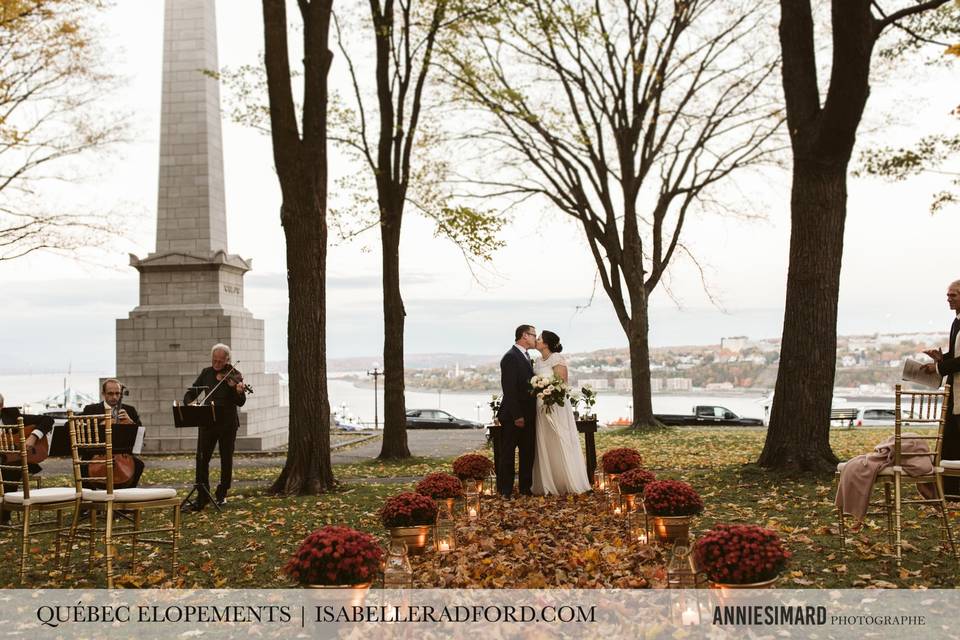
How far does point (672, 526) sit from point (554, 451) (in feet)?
13.4

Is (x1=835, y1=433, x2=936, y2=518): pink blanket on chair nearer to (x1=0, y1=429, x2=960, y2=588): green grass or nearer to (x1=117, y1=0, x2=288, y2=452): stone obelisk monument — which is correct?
(x1=0, y1=429, x2=960, y2=588): green grass

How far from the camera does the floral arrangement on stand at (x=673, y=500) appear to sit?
712 cm

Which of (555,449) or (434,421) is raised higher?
(555,449)

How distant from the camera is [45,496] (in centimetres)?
706

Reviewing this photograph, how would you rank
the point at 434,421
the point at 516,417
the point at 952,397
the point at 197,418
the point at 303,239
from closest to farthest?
the point at 952,397
the point at 197,418
the point at 516,417
the point at 303,239
the point at 434,421

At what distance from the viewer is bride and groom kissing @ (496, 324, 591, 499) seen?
11.2 m

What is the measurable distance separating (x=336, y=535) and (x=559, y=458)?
21.7 feet

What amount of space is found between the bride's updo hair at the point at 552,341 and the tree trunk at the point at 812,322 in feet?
10.6

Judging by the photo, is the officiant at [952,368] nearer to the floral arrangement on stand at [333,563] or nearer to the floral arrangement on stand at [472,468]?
the floral arrangement on stand at [472,468]

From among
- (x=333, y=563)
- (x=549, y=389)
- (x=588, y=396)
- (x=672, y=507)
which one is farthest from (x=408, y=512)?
(x=588, y=396)

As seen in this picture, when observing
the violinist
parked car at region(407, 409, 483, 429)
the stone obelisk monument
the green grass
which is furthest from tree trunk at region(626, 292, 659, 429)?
parked car at region(407, 409, 483, 429)

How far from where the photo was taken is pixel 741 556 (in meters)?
4.76

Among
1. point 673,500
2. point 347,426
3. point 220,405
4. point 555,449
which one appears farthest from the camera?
point 347,426

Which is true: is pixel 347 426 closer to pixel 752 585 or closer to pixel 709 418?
pixel 709 418
